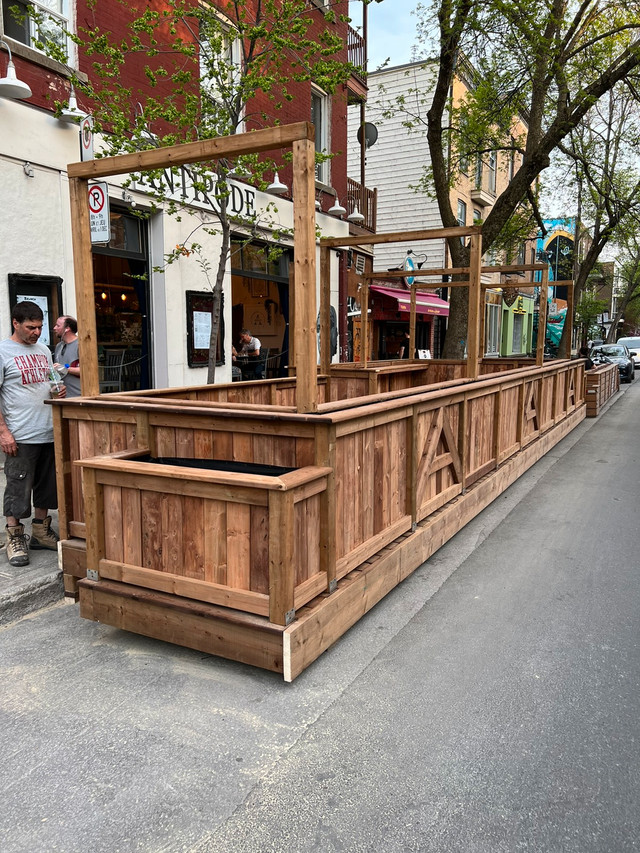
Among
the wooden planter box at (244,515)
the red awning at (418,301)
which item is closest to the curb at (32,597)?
the wooden planter box at (244,515)

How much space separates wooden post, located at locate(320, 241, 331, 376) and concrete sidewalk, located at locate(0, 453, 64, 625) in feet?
15.5

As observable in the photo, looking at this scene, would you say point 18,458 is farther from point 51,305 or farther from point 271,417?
point 51,305

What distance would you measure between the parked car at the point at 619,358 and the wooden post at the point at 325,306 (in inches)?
895

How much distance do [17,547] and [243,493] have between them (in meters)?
2.50

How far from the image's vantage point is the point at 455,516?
6000 mm

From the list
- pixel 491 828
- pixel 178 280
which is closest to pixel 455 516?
pixel 491 828

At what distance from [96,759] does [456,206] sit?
25.3 meters

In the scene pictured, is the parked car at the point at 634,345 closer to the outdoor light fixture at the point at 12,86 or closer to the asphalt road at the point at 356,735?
the outdoor light fixture at the point at 12,86

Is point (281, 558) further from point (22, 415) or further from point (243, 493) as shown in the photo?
point (22, 415)

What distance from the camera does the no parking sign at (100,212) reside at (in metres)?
6.02

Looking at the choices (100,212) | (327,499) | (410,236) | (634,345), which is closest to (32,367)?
(100,212)

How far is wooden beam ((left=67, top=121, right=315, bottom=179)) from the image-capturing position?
367 centimetres

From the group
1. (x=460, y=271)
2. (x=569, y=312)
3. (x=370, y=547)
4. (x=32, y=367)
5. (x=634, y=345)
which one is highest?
(x=460, y=271)

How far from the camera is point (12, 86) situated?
731 cm
